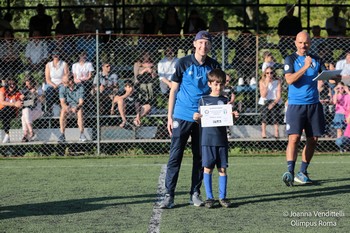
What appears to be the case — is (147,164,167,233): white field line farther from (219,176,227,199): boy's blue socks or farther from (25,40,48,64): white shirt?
(25,40,48,64): white shirt

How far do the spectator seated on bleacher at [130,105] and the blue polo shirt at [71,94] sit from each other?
0.73m

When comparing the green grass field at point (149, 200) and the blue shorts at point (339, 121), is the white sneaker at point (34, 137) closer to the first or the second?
the green grass field at point (149, 200)

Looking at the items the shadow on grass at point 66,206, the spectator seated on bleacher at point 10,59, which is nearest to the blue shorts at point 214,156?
the shadow on grass at point 66,206

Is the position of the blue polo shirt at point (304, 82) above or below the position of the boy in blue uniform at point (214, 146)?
above

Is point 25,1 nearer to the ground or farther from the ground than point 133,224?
farther from the ground

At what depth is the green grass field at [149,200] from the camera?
7535mm

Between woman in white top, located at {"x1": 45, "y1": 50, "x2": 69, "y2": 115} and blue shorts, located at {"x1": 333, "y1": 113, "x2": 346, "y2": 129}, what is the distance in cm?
545

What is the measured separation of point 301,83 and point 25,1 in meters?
11.7

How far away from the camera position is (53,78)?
15258mm

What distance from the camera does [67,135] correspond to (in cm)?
1499

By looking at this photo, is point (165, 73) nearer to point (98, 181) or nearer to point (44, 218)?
point (98, 181)

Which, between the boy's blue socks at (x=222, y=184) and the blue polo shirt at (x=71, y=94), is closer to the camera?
the boy's blue socks at (x=222, y=184)

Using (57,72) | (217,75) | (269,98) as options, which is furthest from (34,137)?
(217,75)

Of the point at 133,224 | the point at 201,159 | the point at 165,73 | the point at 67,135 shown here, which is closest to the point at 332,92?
the point at 165,73
